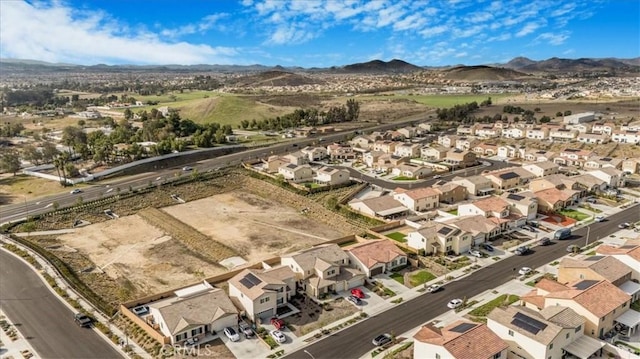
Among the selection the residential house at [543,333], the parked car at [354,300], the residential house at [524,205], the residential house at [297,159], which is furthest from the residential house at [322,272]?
the residential house at [297,159]

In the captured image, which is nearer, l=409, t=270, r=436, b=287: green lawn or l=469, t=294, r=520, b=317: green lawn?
l=469, t=294, r=520, b=317: green lawn

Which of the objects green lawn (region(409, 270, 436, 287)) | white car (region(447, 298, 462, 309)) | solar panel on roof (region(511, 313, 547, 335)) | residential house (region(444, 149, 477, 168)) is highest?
residential house (region(444, 149, 477, 168))

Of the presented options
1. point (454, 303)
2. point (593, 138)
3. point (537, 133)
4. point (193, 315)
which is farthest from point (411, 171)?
point (193, 315)

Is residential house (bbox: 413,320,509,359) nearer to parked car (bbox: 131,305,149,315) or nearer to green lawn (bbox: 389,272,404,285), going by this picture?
green lawn (bbox: 389,272,404,285)

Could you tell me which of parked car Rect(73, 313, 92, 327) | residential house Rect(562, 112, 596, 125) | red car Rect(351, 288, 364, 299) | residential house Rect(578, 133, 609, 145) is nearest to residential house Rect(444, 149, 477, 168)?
residential house Rect(578, 133, 609, 145)

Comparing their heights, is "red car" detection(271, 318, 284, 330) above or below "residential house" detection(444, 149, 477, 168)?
below

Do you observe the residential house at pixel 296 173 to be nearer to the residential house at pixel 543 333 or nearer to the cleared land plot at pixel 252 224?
the cleared land plot at pixel 252 224

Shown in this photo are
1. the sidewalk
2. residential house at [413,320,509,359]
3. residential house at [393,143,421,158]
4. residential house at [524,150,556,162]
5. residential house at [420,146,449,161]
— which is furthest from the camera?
residential house at [393,143,421,158]

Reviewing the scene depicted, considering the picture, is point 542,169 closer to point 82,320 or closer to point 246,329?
point 246,329
